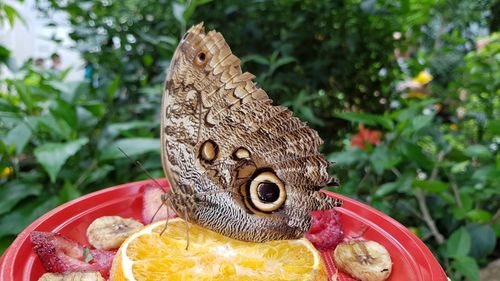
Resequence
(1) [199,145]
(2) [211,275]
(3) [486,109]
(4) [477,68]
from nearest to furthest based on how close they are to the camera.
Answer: (2) [211,275]
(1) [199,145]
(3) [486,109]
(4) [477,68]

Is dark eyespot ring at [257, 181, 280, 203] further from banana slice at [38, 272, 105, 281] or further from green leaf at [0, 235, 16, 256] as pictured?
green leaf at [0, 235, 16, 256]

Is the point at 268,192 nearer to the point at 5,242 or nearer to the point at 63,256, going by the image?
the point at 63,256

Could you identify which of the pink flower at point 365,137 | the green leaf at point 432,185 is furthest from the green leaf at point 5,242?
the pink flower at point 365,137

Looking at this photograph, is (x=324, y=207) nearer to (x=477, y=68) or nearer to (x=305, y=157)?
(x=305, y=157)

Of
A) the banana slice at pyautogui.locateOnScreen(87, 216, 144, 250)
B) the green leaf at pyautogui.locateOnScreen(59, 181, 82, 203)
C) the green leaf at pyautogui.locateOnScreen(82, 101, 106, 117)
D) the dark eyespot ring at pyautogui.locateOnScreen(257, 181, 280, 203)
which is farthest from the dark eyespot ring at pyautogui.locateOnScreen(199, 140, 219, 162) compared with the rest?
the green leaf at pyautogui.locateOnScreen(82, 101, 106, 117)

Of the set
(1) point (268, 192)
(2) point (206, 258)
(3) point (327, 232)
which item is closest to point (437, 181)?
(3) point (327, 232)

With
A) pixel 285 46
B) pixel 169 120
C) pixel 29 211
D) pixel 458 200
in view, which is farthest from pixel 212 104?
pixel 285 46
